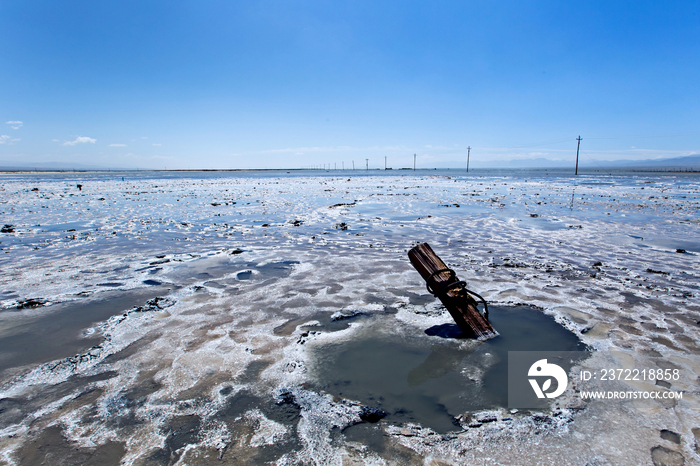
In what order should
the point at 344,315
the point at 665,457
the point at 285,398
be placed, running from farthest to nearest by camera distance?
1. the point at 344,315
2. the point at 285,398
3. the point at 665,457

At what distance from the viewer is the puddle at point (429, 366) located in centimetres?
362

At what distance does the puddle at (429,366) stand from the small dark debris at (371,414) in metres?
0.09

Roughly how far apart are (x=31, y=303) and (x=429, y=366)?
737cm

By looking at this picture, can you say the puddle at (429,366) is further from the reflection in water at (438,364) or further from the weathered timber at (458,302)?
the weathered timber at (458,302)

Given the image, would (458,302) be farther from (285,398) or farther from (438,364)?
(285,398)

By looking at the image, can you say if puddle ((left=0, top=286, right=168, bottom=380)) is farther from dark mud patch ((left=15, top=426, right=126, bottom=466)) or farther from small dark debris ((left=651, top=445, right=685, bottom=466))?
small dark debris ((left=651, top=445, right=685, bottom=466))

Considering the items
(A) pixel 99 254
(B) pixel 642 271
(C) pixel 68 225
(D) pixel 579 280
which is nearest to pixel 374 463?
(D) pixel 579 280

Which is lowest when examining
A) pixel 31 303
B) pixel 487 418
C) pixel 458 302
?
pixel 487 418

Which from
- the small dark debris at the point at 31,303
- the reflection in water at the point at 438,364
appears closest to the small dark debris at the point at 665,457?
the reflection in water at the point at 438,364

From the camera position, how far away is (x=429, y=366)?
4.30 metres

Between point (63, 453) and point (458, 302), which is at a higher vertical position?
point (458, 302)

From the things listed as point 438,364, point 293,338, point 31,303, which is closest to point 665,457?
point 438,364

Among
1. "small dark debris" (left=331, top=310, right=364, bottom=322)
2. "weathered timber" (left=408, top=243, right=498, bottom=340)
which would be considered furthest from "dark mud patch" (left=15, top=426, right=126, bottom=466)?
"weathered timber" (left=408, top=243, right=498, bottom=340)

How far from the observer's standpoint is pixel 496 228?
45.9 ft
